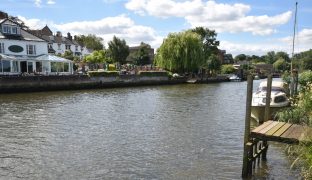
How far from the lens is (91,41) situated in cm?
12838

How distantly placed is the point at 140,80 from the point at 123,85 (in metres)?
4.82

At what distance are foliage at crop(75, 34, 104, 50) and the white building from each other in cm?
7035

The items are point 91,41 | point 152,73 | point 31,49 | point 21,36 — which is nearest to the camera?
point 21,36

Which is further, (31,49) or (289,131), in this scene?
(31,49)

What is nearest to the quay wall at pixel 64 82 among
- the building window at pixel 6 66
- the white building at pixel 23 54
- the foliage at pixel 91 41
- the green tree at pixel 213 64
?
the white building at pixel 23 54

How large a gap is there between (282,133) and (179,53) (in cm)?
6080

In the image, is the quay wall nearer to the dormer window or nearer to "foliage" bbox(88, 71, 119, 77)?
"foliage" bbox(88, 71, 119, 77)

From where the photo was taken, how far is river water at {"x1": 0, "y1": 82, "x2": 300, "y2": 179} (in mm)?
12164

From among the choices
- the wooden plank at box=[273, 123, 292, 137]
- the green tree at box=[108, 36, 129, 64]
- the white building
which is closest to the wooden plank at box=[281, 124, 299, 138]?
the wooden plank at box=[273, 123, 292, 137]

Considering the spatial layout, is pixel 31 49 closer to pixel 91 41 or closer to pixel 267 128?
pixel 267 128

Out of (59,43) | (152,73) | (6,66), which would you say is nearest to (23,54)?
(6,66)

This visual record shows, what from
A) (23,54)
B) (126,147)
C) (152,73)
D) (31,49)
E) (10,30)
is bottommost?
(126,147)

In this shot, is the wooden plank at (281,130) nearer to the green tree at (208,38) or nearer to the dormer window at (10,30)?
the dormer window at (10,30)

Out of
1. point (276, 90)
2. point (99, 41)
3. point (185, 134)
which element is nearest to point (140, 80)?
point (276, 90)
